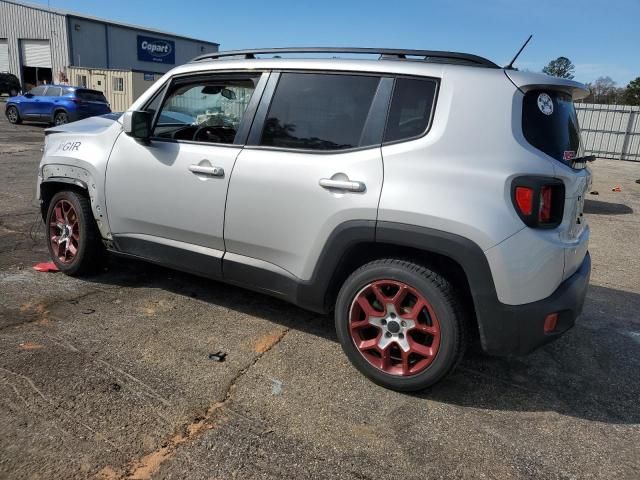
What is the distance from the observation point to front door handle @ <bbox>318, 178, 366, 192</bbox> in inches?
116

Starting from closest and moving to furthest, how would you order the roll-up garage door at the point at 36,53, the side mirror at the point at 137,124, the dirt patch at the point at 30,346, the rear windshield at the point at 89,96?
1. the dirt patch at the point at 30,346
2. the side mirror at the point at 137,124
3. the rear windshield at the point at 89,96
4. the roll-up garage door at the point at 36,53

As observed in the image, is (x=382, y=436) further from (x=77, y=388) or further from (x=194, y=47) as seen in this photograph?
(x=194, y=47)

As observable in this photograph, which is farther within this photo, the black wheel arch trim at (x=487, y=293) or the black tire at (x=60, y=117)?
the black tire at (x=60, y=117)

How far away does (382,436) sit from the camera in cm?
266

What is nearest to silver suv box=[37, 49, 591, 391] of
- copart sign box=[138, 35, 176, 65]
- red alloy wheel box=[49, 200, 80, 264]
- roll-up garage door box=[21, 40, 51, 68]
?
red alloy wheel box=[49, 200, 80, 264]

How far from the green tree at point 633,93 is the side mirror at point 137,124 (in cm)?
3883

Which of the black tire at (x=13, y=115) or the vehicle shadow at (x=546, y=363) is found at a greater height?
the black tire at (x=13, y=115)

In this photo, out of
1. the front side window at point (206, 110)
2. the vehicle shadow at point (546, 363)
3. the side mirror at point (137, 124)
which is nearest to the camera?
the vehicle shadow at point (546, 363)

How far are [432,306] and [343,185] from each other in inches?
33.1

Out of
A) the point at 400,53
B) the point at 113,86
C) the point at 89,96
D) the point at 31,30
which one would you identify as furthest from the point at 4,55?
the point at 400,53

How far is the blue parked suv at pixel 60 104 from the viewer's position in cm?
1928

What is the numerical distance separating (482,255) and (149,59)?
1796 inches

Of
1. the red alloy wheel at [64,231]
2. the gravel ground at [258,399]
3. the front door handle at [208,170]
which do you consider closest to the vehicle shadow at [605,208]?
the gravel ground at [258,399]

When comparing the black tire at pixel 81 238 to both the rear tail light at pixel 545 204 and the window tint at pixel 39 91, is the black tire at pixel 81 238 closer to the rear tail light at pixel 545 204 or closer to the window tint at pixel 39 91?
the rear tail light at pixel 545 204
